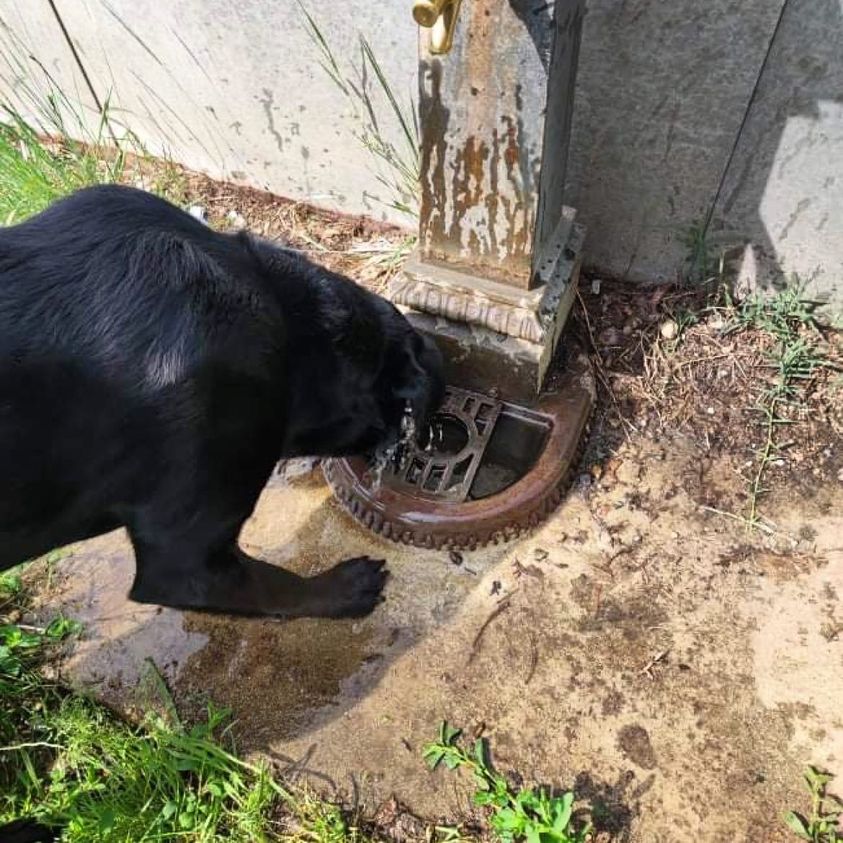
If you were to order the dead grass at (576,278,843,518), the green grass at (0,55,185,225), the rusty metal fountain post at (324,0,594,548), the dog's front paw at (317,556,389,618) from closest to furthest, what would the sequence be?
the rusty metal fountain post at (324,0,594,548) → the dog's front paw at (317,556,389,618) → the dead grass at (576,278,843,518) → the green grass at (0,55,185,225)

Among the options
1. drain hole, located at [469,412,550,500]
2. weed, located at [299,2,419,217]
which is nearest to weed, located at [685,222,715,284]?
drain hole, located at [469,412,550,500]

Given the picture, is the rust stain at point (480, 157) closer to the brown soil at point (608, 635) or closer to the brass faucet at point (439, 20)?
the brass faucet at point (439, 20)

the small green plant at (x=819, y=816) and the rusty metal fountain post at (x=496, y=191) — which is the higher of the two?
the rusty metal fountain post at (x=496, y=191)

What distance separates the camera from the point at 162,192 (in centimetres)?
338

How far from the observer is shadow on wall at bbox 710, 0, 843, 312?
6.72 ft

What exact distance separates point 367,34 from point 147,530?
177 cm

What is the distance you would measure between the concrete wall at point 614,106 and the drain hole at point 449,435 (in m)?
0.83

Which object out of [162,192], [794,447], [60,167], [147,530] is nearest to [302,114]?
[162,192]

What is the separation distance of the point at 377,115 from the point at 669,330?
1321mm

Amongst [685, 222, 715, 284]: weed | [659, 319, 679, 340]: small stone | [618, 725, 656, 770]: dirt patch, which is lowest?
[618, 725, 656, 770]: dirt patch

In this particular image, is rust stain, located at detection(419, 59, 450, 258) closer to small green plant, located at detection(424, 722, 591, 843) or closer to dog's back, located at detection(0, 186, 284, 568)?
dog's back, located at detection(0, 186, 284, 568)

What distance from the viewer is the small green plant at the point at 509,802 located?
1813mm

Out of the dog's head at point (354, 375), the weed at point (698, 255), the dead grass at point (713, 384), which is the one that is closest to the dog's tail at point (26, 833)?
the dog's head at point (354, 375)

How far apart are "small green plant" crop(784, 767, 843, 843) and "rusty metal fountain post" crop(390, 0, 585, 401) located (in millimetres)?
1372
